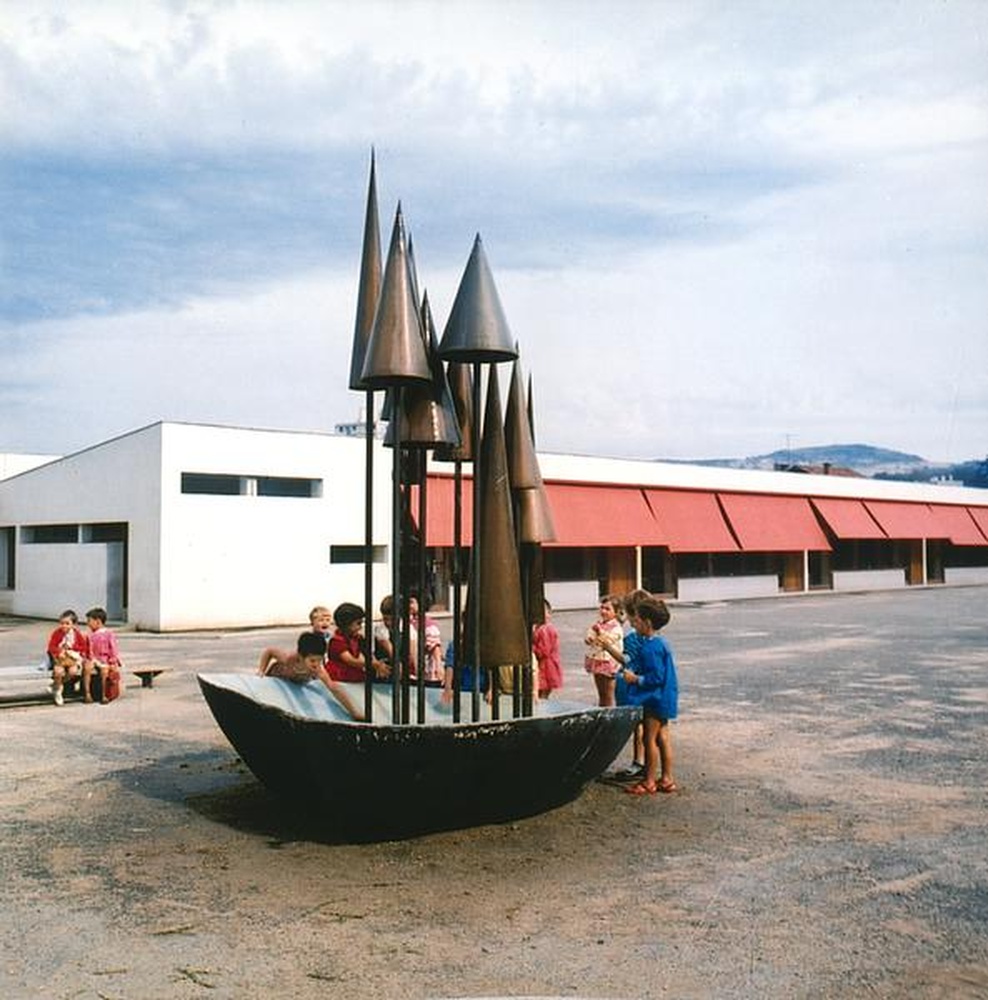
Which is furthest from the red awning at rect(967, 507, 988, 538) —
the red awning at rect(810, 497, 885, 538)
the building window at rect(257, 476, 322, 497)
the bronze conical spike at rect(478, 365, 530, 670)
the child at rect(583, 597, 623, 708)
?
the bronze conical spike at rect(478, 365, 530, 670)

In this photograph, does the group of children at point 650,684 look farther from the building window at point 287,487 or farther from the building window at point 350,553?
the building window at point 287,487

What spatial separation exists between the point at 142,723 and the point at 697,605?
2600 centimetres

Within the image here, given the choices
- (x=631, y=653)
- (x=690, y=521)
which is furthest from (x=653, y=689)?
(x=690, y=521)

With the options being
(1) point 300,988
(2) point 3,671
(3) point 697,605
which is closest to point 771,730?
(1) point 300,988

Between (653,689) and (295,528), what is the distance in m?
19.9

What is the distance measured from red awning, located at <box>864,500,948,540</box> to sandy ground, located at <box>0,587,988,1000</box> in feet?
123

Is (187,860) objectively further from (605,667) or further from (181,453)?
(181,453)

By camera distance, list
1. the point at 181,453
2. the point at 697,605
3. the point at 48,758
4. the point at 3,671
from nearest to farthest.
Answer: the point at 48,758, the point at 3,671, the point at 181,453, the point at 697,605

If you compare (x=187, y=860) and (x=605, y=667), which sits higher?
(x=605, y=667)

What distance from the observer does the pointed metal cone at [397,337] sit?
736cm

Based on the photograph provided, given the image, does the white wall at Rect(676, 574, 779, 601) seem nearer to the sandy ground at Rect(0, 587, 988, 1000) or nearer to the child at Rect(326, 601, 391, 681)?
the sandy ground at Rect(0, 587, 988, 1000)

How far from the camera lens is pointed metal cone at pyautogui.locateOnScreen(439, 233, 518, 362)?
7.56m

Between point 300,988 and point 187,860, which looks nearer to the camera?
point 300,988

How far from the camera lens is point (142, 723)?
12.0 metres
